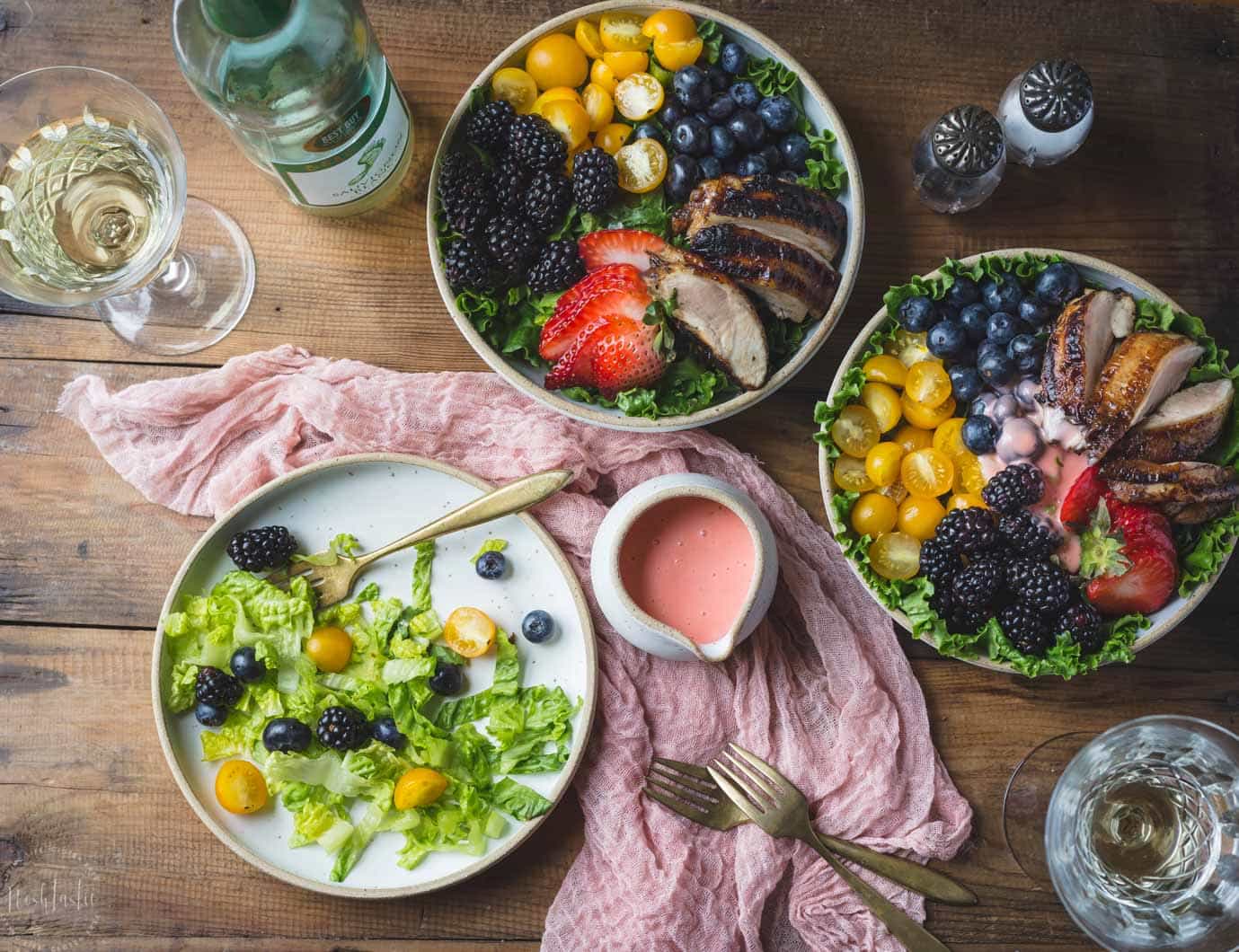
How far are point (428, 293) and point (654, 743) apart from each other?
841 millimetres

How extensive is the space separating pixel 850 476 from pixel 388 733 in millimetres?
822

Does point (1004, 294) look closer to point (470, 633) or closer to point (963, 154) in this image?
point (963, 154)

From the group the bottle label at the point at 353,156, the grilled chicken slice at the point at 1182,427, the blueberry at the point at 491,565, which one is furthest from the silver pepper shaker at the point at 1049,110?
the blueberry at the point at 491,565

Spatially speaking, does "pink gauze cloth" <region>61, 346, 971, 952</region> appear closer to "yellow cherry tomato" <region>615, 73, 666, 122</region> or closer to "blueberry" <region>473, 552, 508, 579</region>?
"blueberry" <region>473, 552, 508, 579</region>

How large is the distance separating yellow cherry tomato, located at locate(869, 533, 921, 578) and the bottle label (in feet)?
3.16

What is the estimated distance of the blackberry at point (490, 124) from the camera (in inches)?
65.1

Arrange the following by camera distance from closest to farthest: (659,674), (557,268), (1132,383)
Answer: (1132,383), (557,268), (659,674)

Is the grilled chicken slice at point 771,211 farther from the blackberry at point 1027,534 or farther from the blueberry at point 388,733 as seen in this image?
the blueberry at point 388,733

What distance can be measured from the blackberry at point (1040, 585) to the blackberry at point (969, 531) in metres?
0.05

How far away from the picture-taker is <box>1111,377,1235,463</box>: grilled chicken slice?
157 centimetres

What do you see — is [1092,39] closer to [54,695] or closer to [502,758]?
[502,758]

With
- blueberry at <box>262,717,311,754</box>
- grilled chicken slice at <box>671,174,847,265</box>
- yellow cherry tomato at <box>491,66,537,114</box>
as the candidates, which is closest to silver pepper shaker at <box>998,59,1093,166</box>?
grilled chicken slice at <box>671,174,847,265</box>

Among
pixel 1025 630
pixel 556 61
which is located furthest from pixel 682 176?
pixel 1025 630

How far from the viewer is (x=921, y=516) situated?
1.65 metres
